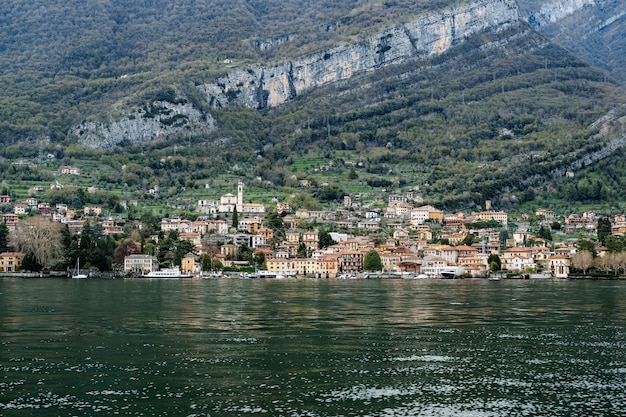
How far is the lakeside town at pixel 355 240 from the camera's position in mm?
128000

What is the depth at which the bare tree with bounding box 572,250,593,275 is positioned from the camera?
117 meters

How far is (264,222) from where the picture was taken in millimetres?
162875

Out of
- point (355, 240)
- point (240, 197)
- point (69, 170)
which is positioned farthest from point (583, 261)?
point (69, 170)

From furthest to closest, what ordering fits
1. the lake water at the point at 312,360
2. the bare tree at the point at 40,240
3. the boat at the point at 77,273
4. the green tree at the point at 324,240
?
the green tree at the point at 324,240 < the bare tree at the point at 40,240 < the boat at the point at 77,273 < the lake water at the point at 312,360

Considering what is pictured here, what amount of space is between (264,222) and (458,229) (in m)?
36.6

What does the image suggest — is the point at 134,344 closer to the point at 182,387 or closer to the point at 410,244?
the point at 182,387

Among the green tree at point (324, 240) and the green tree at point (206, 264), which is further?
the green tree at point (324, 240)

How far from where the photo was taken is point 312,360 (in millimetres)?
36125

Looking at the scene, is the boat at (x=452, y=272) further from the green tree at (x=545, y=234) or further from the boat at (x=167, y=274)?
the boat at (x=167, y=274)

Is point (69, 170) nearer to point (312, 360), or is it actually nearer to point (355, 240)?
point (355, 240)


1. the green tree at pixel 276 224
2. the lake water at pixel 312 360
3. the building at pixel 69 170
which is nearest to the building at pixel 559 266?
the green tree at pixel 276 224

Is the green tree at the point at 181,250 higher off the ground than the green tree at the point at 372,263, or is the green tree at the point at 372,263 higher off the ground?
the green tree at the point at 181,250

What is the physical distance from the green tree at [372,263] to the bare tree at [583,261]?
28.8 meters

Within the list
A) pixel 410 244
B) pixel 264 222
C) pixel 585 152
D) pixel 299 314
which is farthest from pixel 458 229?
pixel 299 314
